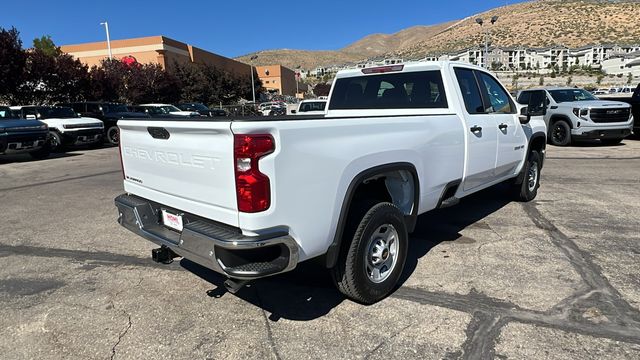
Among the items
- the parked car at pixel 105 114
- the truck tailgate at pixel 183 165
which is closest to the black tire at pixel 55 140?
the parked car at pixel 105 114

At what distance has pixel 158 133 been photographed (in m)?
3.26

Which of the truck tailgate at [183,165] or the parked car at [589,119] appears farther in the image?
the parked car at [589,119]

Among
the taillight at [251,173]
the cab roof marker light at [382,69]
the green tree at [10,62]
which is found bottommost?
the taillight at [251,173]

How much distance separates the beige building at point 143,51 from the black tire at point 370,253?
47052 millimetres

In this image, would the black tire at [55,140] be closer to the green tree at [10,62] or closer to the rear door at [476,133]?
the green tree at [10,62]

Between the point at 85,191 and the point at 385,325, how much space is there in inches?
290

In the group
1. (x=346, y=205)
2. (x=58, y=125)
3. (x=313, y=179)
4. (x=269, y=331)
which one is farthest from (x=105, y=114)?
(x=313, y=179)

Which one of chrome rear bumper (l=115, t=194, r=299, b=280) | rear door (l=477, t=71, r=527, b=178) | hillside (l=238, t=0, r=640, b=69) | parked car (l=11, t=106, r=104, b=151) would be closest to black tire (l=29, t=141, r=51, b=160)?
parked car (l=11, t=106, r=104, b=151)

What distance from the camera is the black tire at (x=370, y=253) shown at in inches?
127

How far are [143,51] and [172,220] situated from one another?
5192 centimetres

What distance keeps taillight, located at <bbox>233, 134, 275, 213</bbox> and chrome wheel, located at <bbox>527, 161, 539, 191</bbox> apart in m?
5.23

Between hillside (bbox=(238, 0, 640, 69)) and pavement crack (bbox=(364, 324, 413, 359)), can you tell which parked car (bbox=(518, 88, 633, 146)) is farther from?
hillside (bbox=(238, 0, 640, 69))

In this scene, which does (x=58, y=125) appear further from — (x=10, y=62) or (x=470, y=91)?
(x=470, y=91)

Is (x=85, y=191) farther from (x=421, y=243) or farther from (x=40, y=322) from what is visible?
(x=421, y=243)
